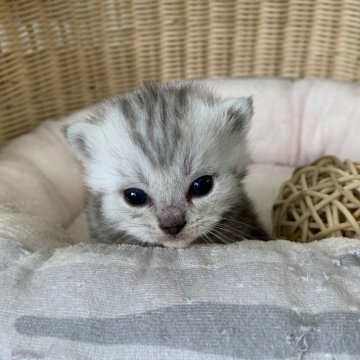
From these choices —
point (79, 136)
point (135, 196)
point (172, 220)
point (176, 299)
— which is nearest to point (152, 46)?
point (79, 136)

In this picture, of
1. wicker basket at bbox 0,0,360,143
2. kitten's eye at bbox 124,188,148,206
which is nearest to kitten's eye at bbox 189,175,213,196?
kitten's eye at bbox 124,188,148,206

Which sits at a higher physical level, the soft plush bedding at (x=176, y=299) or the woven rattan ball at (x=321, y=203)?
the soft plush bedding at (x=176, y=299)

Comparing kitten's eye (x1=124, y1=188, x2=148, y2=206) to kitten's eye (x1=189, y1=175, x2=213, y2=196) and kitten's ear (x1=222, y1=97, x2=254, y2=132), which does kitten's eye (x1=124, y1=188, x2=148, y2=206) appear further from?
kitten's ear (x1=222, y1=97, x2=254, y2=132)

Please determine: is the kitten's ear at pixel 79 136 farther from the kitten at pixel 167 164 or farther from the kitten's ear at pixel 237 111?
the kitten's ear at pixel 237 111

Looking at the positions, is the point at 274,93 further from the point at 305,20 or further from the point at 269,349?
the point at 269,349

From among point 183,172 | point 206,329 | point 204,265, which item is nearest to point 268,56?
point 183,172

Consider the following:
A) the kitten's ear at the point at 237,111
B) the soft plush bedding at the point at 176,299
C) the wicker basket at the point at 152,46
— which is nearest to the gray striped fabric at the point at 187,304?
the soft plush bedding at the point at 176,299
